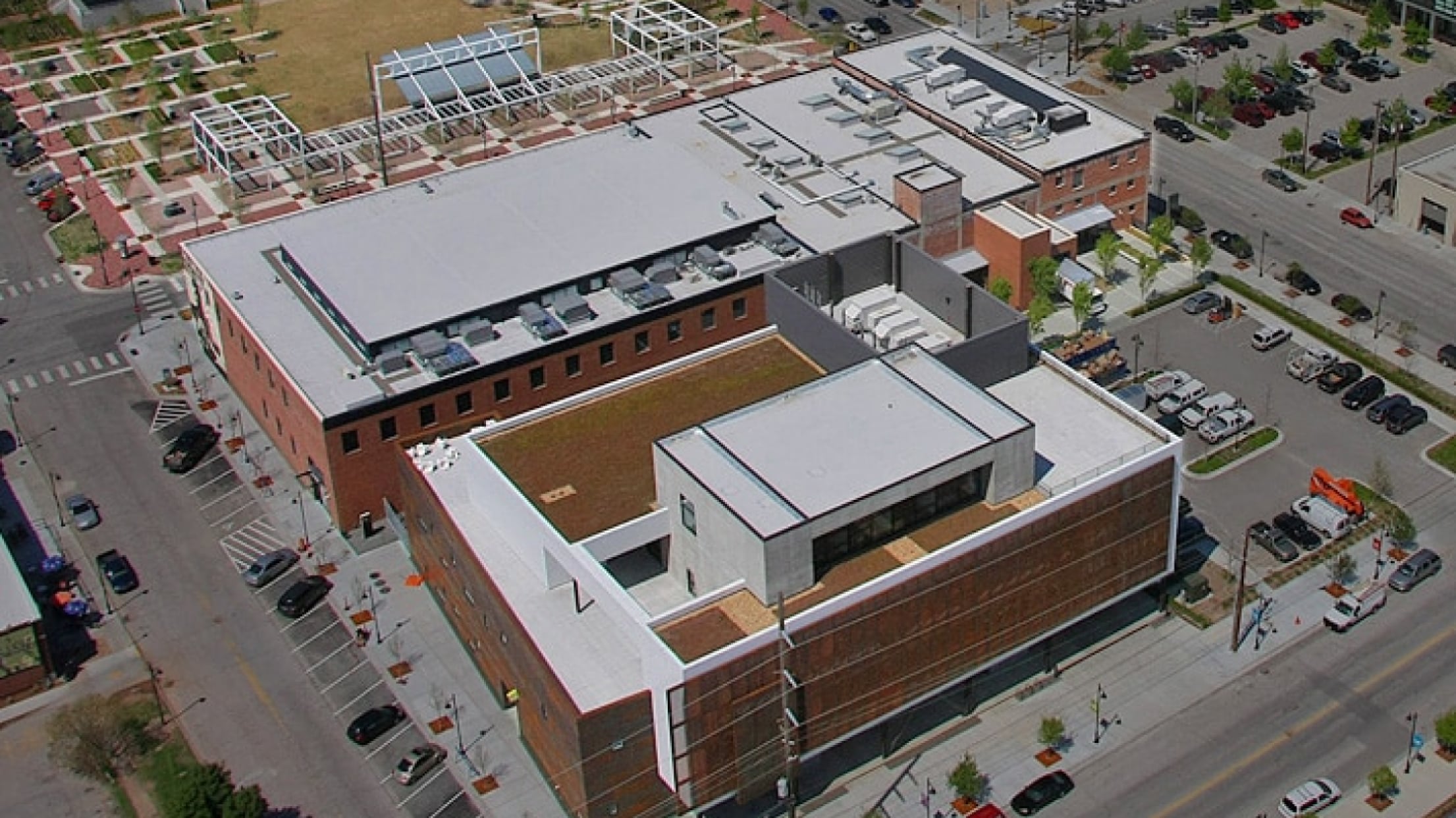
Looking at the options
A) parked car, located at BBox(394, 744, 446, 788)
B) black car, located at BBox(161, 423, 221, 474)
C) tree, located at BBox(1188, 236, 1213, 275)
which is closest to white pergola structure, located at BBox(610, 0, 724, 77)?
tree, located at BBox(1188, 236, 1213, 275)

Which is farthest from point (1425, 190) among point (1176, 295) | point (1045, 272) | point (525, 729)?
point (525, 729)

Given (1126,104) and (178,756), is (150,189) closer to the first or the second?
(178,756)

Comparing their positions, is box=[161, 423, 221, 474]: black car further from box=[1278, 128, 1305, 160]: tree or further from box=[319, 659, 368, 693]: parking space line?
A: box=[1278, 128, 1305, 160]: tree

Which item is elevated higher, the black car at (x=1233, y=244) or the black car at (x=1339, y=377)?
the black car at (x=1233, y=244)

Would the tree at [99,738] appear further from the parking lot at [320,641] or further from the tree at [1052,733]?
the tree at [1052,733]

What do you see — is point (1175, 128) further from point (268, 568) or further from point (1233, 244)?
point (268, 568)

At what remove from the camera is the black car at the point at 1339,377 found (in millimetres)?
117250

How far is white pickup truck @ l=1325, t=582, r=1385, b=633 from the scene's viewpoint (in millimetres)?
96938

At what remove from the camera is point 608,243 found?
115 meters

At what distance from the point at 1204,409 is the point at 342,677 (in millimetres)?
55715

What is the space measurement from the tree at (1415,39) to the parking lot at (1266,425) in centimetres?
5244

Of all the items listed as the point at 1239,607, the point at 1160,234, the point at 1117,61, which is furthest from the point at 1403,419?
the point at 1117,61

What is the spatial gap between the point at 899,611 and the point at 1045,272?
4137 cm

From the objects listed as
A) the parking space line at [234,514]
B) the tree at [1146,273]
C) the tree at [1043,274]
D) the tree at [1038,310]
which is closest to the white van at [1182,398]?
the tree at [1038,310]
